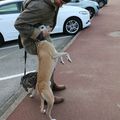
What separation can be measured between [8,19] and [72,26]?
8.40 feet

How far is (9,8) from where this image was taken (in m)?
12.9

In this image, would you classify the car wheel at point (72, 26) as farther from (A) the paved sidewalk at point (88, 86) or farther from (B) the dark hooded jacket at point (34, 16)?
(B) the dark hooded jacket at point (34, 16)

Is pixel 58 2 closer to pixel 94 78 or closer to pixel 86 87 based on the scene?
pixel 86 87

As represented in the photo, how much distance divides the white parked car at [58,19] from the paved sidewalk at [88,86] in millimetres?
1685

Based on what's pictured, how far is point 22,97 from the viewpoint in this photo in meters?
6.73

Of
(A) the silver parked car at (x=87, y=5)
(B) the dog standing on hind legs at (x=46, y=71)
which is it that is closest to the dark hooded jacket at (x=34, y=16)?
(B) the dog standing on hind legs at (x=46, y=71)

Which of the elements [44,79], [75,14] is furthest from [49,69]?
[75,14]

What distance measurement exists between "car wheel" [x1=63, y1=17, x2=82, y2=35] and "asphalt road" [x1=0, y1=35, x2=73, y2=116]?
0.42m

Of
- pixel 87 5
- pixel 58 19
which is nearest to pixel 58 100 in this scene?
pixel 58 19

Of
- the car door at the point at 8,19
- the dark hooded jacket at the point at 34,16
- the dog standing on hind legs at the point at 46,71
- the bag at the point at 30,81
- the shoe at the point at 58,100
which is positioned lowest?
the car door at the point at 8,19

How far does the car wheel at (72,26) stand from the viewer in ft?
45.3

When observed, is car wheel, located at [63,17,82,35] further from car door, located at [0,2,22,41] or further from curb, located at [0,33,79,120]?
curb, located at [0,33,79,120]

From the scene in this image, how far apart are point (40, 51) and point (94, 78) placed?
2.58 metres

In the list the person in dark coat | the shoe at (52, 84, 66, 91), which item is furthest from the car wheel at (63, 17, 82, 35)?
the person in dark coat
